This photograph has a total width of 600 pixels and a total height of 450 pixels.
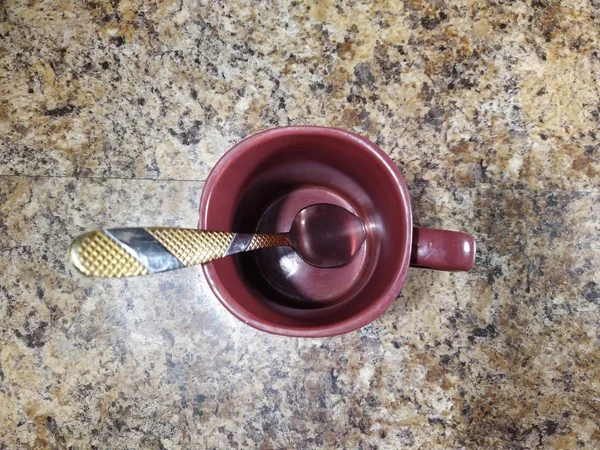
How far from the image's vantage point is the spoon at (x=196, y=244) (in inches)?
19.4

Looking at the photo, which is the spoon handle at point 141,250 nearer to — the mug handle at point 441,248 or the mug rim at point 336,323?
the mug rim at point 336,323

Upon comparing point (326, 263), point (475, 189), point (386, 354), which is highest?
point (475, 189)

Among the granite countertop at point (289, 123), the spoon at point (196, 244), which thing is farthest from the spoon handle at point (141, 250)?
the granite countertop at point (289, 123)

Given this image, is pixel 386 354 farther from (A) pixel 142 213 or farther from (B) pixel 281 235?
(A) pixel 142 213

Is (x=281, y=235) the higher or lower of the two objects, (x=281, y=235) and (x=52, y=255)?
the higher

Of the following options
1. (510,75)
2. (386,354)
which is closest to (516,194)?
(510,75)

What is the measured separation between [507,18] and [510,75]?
0.09 m

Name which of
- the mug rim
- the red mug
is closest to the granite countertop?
the red mug

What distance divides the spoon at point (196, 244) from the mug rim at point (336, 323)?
0.13ft

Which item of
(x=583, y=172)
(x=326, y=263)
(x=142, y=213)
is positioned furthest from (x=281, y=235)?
(x=583, y=172)

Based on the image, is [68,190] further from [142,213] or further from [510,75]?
[510,75]

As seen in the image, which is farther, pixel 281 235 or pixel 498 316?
pixel 498 316

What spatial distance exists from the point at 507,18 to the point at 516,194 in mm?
279

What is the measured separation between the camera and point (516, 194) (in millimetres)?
850
